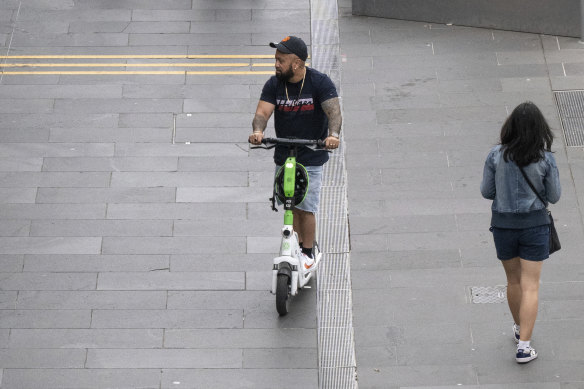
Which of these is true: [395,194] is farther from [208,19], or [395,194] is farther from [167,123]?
[208,19]

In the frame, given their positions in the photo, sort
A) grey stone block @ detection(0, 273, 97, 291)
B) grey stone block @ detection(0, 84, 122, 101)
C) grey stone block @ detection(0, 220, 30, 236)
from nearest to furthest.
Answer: grey stone block @ detection(0, 273, 97, 291)
grey stone block @ detection(0, 220, 30, 236)
grey stone block @ detection(0, 84, 122, 101)

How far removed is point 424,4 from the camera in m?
11.6

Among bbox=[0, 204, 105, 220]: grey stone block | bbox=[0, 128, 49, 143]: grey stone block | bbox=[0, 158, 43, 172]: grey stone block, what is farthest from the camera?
bbox=[0, 128, 49, 143]: grey stone block

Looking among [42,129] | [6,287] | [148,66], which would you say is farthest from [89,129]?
[6,287]

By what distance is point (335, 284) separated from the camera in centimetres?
835

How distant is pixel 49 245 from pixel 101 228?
463 millimetres

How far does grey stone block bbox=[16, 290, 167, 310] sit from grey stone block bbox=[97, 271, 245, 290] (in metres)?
0.08

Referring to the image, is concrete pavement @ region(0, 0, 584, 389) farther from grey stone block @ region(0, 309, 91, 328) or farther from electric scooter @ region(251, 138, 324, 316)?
electric scooter @ region(251, 138, 324, 316)

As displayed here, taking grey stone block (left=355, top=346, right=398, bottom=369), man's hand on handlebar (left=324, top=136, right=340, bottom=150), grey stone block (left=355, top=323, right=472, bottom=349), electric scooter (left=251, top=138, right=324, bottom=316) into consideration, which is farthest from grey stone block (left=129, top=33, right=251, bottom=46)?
grey stone block (left=355, top=346, right=398, bottom=369)

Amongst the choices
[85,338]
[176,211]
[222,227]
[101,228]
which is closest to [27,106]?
[101,228]

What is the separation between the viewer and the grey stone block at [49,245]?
28.3 feet

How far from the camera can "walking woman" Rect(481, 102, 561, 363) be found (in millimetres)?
6805

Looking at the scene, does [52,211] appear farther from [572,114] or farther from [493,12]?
[493,12]

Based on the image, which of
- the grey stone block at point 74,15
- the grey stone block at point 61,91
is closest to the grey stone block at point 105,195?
the grey stone block at point 61,91
